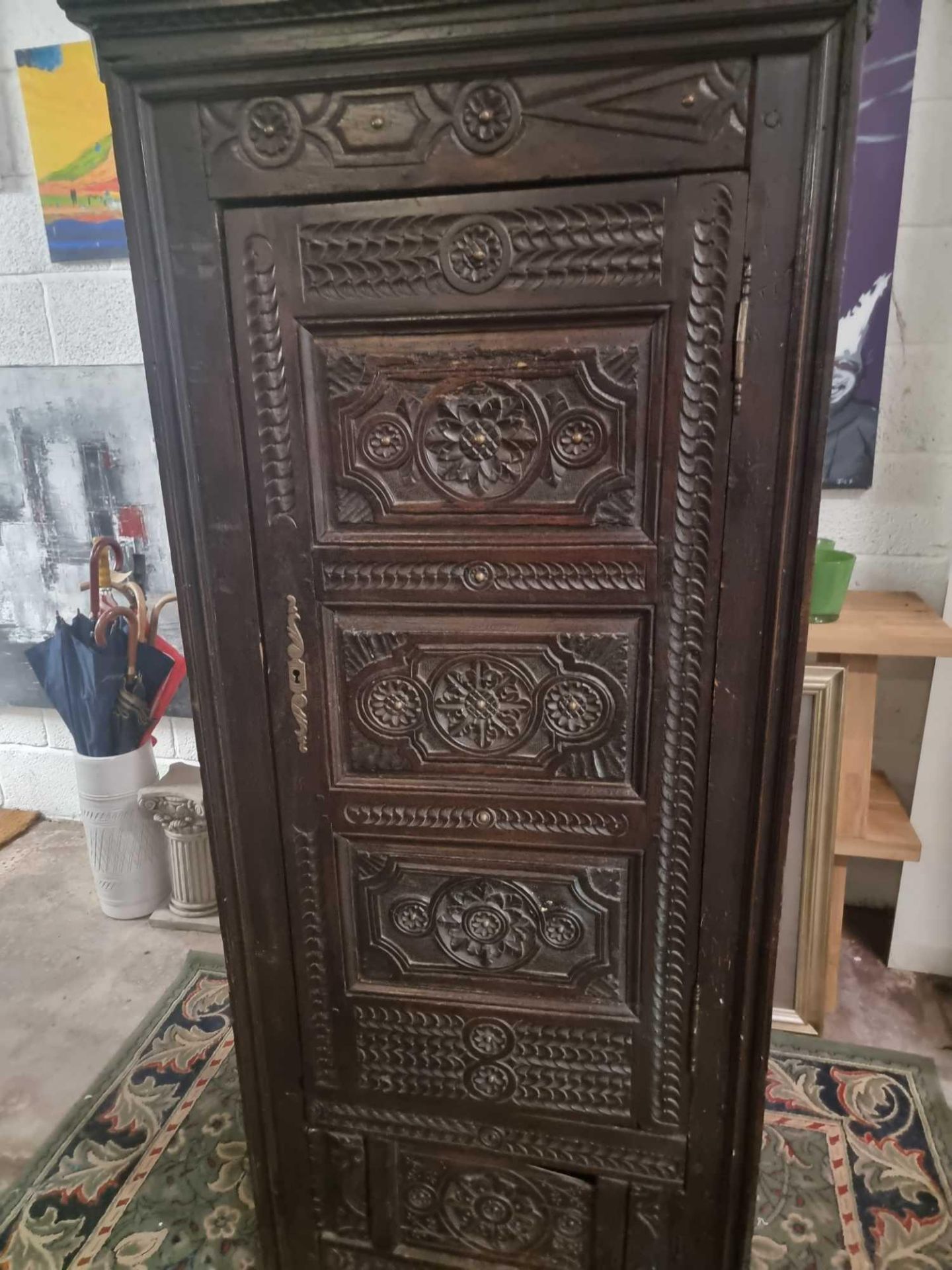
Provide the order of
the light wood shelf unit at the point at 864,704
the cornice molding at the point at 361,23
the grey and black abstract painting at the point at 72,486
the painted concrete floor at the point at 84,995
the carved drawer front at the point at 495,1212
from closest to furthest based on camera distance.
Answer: the cornice molding at the point at 361,23
the carved drawer front at the point at 495,1212
the light wood shelf unit at the point at 864,704
the painted concrete floor at the point at 84,995
the grey and black abstract painting at the point at 72,486

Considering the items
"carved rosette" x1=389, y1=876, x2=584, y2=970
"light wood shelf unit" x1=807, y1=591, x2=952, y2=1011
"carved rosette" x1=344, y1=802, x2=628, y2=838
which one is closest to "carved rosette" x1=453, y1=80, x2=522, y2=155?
"carved rosette" x1=344, y1=802, x2=628, y2=838

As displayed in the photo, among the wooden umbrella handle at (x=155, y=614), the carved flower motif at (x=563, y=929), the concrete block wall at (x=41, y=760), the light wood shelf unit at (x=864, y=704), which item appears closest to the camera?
the carved flower motif at (x=563, y=929)

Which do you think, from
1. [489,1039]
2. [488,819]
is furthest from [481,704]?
[489,1039]

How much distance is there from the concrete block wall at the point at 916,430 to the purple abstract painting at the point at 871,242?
34mm

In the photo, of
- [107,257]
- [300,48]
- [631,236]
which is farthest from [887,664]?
[107,257]

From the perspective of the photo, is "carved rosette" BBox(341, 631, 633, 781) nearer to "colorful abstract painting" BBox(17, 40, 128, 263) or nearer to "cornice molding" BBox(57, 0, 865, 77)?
"cornice molding" BBox(57, 0, 865, 77)

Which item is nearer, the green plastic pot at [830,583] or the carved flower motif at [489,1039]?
the carved flower motif at [489,1039]

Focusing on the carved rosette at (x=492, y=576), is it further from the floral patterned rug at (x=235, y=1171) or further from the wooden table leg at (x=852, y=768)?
the floral patterned rug at (x=235, y=1171)

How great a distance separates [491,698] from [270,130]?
64cm

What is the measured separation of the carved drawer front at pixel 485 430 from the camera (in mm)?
875

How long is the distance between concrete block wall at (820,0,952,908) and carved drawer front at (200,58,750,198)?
1.21 m

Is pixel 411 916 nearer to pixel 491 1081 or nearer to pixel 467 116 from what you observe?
pixel 491 1081

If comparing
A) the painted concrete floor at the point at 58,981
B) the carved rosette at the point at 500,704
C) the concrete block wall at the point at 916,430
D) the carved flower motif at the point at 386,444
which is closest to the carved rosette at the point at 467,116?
the carved flower motif at the point at 386,444

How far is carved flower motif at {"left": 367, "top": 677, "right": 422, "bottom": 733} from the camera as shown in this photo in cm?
100
